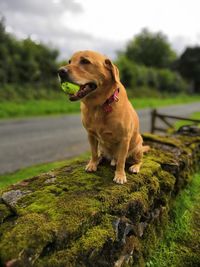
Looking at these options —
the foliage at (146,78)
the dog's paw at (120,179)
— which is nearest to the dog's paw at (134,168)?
the dog's paw at (120,179)

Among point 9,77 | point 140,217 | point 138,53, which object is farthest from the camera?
point 138,53

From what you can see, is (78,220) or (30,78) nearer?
(78,220)

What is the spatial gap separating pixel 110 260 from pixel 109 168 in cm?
153

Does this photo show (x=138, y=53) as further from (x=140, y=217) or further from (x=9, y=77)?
(x=140, y=217)

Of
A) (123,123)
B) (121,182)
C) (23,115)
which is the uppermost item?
(123,123)

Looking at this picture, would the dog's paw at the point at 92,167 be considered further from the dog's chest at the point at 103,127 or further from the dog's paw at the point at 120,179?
the dog's chest at the point at 103,127

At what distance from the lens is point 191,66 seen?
210 feet

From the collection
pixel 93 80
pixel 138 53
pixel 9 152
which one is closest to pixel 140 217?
pixel 93 80

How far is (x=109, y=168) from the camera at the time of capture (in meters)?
4.44

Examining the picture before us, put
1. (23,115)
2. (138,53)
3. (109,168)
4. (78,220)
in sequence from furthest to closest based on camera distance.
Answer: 1. (138,53)
2. (23,115)
3. (109,168)
4. (78,220)

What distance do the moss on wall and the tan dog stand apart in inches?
12.5

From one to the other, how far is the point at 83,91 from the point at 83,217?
50.7 inches

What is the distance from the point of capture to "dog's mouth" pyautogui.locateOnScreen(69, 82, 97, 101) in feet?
11.4

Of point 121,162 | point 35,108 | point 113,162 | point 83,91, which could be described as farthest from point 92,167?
point 35,108
